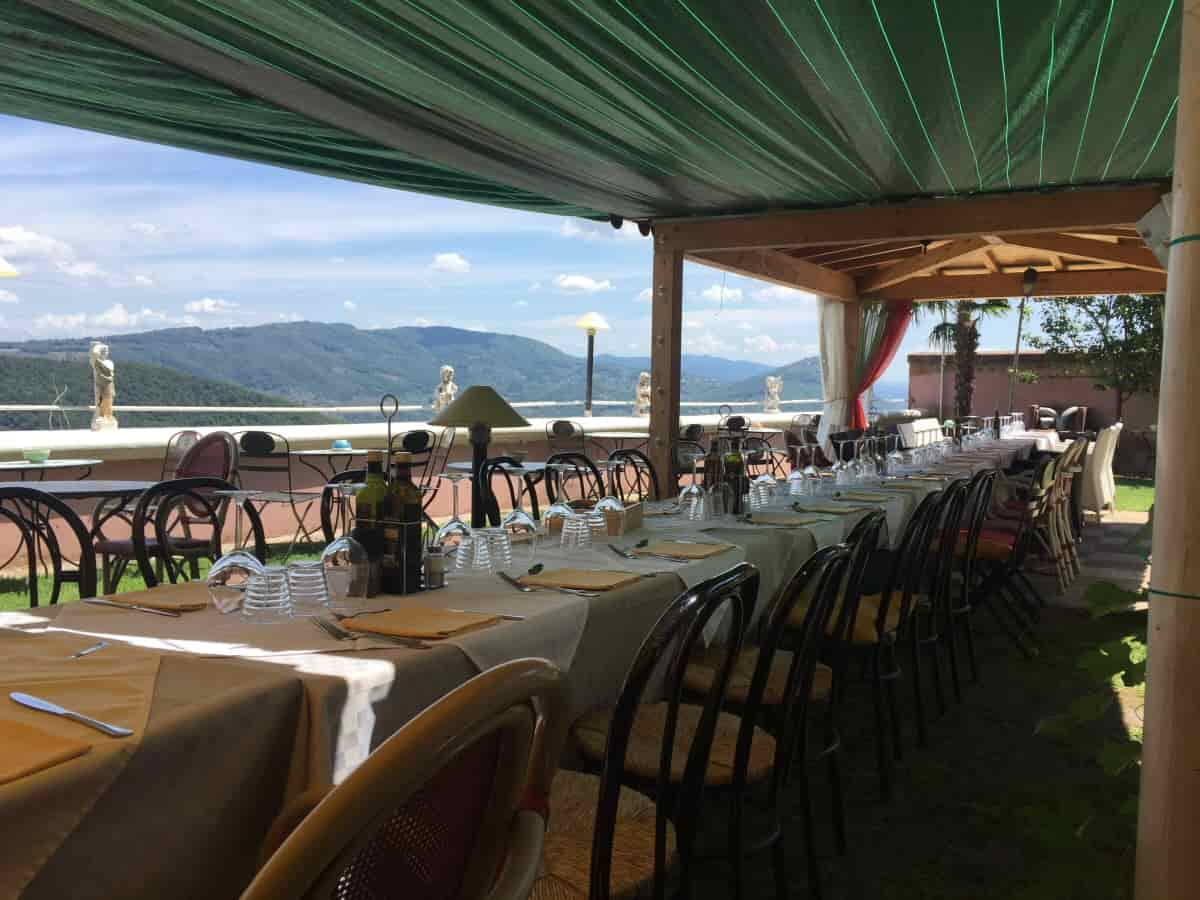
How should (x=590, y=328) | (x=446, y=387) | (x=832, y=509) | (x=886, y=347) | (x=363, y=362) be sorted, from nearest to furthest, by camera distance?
(x=832, y=509)
(x=886, y=347)
(x=446, y=387)
(x=590, y=328)
(x=363, y=362)

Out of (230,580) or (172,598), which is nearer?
(230,580)

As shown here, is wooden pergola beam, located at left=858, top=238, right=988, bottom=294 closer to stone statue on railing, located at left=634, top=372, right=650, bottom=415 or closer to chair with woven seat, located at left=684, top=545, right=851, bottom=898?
stone statue on railing, located at left=634, top=372, right=650, bottom=415

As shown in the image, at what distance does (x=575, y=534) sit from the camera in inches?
133

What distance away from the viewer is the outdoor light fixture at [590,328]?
1669cm

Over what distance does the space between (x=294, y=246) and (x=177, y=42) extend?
129 m

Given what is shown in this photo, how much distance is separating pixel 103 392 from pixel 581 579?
10174 mm

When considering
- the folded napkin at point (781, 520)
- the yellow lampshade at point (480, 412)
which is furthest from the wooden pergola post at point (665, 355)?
the yellow lampshade at point (480, 412)

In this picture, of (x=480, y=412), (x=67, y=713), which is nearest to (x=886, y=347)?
(x=480, y=412)

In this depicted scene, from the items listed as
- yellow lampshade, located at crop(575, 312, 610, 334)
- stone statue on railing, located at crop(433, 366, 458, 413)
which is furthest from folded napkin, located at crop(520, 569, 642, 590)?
yellow lampshade, located at crop(575, 312, 610, 334)

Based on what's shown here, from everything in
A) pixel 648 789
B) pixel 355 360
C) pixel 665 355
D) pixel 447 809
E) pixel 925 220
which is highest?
pixel 355 360

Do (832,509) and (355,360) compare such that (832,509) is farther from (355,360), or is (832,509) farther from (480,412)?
(355,360)

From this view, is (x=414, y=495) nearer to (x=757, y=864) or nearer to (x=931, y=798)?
Answer: (x=757, y=864)

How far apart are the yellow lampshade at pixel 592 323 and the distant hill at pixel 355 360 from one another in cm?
2101

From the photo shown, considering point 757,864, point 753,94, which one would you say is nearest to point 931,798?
point 757,864
